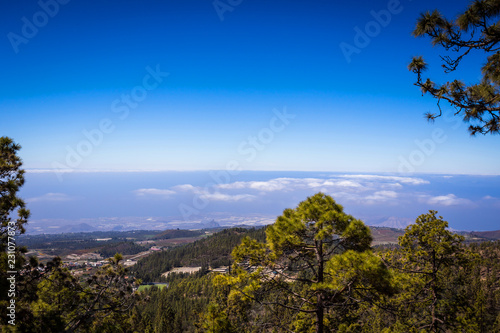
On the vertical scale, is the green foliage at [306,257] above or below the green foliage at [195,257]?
above

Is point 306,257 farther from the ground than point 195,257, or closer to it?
farther from the ground

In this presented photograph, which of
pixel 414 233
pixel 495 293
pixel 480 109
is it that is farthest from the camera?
pixel 495 293

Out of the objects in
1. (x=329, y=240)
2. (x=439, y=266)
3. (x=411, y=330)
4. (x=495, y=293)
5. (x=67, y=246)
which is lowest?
(x=67, y=246)

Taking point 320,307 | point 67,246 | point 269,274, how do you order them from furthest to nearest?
point 67,246, point 269,274, point 320,307

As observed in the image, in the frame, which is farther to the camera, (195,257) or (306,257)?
(195,257)

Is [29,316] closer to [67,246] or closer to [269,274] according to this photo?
[269,274]

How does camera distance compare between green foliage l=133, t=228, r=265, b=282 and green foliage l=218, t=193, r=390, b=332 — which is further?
green foliage l=133, t=228, r=265, b=282

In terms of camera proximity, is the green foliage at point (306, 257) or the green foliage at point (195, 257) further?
the green foliage at point (195, 257)

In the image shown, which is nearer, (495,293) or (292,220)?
(292,220)

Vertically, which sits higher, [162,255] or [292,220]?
[292,220]

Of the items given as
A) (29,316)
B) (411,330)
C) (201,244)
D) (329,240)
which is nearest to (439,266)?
(411,330)

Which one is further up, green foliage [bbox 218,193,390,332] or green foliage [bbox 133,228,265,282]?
green foliage [bbox 218,193,390,332]

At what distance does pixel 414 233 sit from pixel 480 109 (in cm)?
848

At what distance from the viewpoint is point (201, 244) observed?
159625mm
